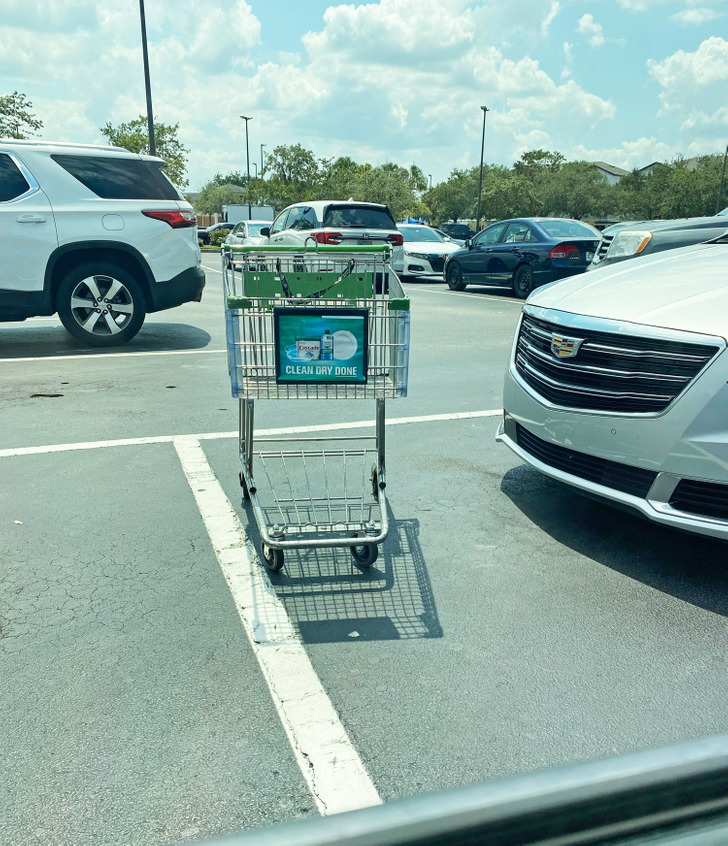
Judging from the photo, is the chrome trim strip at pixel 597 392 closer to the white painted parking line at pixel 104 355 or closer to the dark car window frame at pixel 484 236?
the white painted parking line at pixel 104 355

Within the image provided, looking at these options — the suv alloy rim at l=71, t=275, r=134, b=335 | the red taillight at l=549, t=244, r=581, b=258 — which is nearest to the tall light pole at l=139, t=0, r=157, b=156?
the red taillight at l=549, t=244, r=581, b=258

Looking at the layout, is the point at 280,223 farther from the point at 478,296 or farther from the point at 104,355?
the point at 104,355

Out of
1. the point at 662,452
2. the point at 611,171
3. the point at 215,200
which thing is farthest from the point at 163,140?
the point at 611,171

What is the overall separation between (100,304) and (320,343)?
6074mm

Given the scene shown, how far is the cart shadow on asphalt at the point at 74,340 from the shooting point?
8.84 meters

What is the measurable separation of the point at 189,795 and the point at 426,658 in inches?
39.3

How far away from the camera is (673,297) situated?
3.54m

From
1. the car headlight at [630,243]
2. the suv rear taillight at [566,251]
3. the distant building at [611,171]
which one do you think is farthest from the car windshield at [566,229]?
the distant building at [611,171]

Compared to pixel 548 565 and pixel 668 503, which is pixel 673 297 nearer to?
pixel 668 503

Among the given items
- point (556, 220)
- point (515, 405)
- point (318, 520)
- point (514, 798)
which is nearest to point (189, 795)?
point (514, 798)

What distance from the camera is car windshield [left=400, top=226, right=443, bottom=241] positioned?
2142 cm

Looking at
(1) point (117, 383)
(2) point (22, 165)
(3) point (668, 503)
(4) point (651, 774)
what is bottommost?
(1) point (117, 383)

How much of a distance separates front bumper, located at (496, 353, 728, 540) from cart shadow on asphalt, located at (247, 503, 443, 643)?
2.79 ft

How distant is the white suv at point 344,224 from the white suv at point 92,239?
18.1 feet
